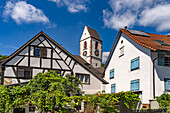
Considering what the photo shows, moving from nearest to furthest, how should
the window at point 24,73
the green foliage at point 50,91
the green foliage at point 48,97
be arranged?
the green foliage at point 50,91 < the green foliage at point 48,97 < the window at point 24,73

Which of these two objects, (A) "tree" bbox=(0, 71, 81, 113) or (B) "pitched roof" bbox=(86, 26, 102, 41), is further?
(B) "pitched roof" bbox=(86, 26, 102, 41)

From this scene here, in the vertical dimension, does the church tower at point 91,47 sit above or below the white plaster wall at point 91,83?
above

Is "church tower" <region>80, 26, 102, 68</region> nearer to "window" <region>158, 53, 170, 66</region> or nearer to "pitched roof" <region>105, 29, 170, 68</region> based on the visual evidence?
"pitched roof" <region>105, 29, 170, 68</region>

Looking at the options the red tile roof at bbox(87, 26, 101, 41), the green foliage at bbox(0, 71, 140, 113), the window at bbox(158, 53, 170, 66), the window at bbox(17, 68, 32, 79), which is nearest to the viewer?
the green foliage at bbox(0, 71, 140, 113)

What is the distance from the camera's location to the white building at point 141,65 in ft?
58.9

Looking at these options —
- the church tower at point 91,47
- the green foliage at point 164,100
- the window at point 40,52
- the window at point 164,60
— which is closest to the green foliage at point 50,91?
the window at point 40,52

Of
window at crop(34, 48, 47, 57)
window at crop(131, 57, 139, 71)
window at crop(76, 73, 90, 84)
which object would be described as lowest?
window at crop(76, 73, 90, 84)

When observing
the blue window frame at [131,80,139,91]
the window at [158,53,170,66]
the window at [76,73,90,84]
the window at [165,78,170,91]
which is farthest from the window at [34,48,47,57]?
the window at [165,78,170,91]

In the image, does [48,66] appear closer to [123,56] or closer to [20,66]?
[20,66]

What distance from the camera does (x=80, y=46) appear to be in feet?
183

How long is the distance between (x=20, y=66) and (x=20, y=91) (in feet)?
21.0

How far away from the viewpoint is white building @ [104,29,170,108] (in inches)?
706

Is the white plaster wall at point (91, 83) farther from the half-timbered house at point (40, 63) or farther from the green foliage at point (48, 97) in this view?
the green foliage at point (48, 97)

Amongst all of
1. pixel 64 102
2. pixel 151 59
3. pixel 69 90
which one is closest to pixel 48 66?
pixel 69 90
